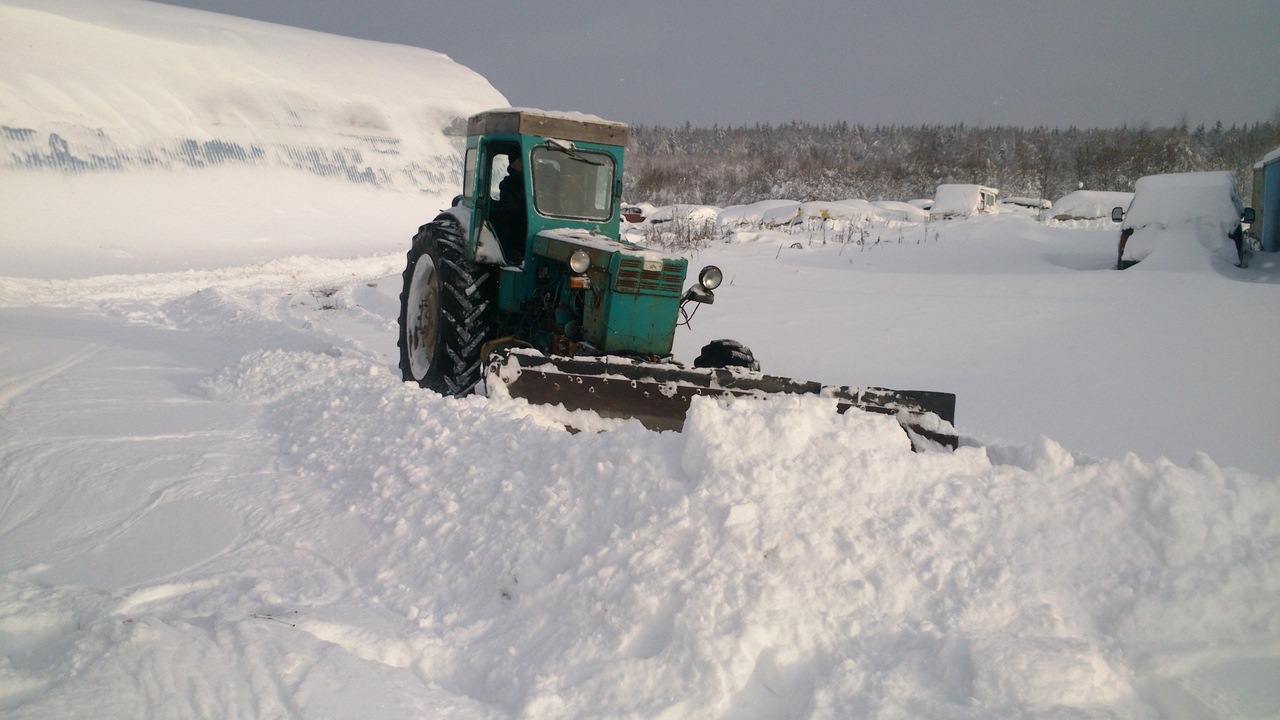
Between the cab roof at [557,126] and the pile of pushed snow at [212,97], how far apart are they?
1867 cm

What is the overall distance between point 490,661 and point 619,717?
1.79ft

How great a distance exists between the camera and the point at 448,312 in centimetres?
601

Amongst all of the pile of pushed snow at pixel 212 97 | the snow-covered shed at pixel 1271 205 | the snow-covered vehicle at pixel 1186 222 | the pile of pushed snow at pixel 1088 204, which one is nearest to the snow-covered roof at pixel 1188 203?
the snow-covered vehicle at pixel 1186 222

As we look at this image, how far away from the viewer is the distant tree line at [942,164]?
42.6 metres

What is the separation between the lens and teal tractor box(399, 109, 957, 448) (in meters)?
4.82

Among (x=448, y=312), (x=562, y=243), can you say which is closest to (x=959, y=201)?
(x=562, y=243)

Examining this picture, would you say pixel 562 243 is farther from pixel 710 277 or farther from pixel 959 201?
pixel 959 201

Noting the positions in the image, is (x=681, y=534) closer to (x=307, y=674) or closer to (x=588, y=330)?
(x=307, y=674)

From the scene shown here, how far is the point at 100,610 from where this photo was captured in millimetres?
2775

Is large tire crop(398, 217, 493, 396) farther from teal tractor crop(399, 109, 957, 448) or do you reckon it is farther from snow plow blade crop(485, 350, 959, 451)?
snow plow blade crop(485, 350, 959, 451)

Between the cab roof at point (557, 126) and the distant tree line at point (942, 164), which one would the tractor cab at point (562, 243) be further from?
the distant tree line at point (942, 164)

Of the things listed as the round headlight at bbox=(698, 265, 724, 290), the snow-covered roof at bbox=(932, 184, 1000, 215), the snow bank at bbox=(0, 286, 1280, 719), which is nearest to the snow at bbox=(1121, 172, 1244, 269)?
the round headlight at bbox=(698, 265, 724, 290)

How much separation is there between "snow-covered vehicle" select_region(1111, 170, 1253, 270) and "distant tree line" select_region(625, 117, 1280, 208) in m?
20.0

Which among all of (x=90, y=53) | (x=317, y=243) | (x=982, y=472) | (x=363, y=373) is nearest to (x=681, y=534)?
(x=982, y=472)
